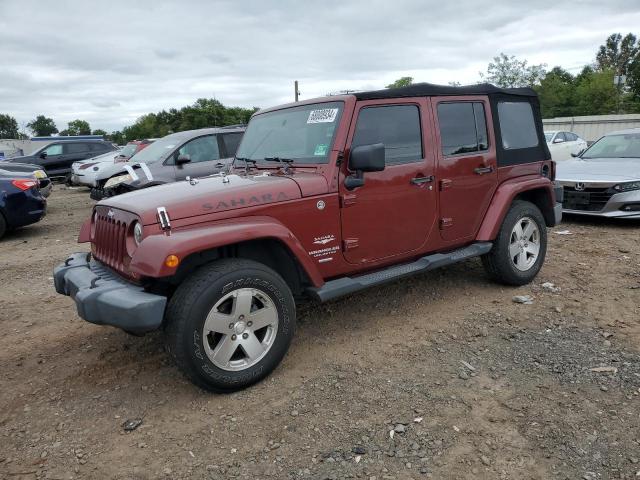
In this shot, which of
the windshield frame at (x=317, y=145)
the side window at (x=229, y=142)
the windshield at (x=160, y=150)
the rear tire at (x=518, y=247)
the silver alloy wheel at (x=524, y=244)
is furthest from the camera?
the side window at (x=229, y=142)

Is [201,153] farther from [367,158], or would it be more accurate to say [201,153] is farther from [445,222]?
[367,158]

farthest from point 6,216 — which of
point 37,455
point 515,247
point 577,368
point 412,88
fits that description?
point 577,368

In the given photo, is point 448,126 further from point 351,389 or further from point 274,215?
point 351,389

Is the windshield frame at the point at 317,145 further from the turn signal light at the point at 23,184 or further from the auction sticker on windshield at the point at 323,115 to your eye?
the turn signal light at the point at 23,184

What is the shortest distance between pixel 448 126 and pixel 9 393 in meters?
3.92

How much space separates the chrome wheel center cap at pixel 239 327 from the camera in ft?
10.1

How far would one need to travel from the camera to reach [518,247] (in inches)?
191

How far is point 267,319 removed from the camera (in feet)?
10.5

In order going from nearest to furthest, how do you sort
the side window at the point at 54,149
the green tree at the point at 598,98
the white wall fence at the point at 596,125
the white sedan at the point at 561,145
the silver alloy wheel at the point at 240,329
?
the silver alloy wheel at the point at 240,329 < the white sedan at the point at 561,145 < the side window at the point at 54,149 < the white wall fence at the point at 596,125 < the green tree at the point at 598,98

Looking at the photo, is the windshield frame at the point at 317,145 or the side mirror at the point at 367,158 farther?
the windshield frame at the point at 317,145

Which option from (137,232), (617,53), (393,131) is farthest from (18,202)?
(617,53)

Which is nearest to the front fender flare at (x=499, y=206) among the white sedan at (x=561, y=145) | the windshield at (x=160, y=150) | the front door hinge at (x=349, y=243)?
the front door hinge at (x=349, y=243)

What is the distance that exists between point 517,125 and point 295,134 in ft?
7.85

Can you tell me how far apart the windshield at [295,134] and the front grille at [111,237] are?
51.5 inches
